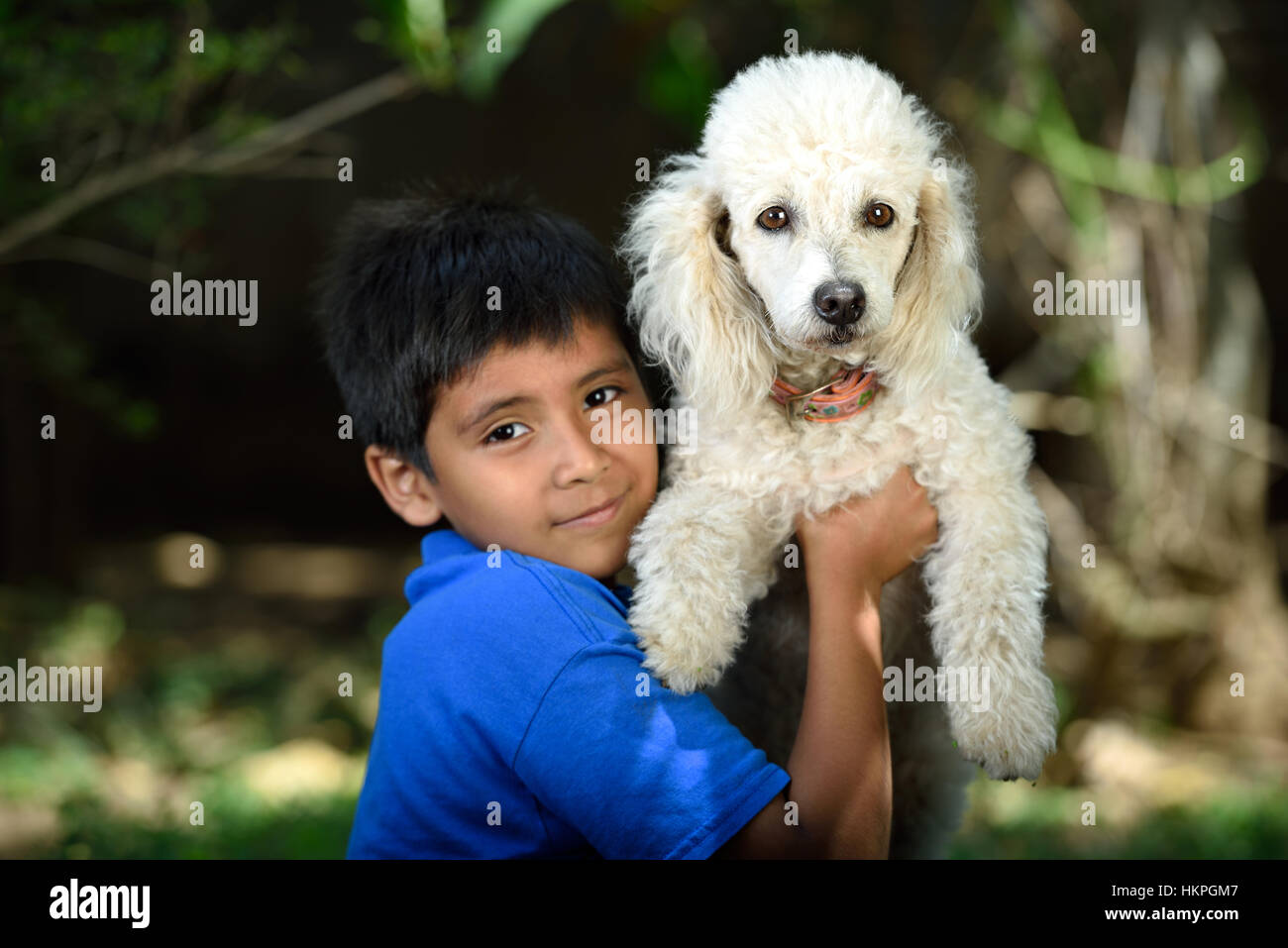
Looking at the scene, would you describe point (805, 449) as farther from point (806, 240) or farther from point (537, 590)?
point (537, 590)

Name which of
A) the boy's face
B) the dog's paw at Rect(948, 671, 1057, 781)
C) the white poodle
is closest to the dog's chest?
the white poodle

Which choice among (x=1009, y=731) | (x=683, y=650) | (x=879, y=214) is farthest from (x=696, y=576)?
(x=879, y=214)

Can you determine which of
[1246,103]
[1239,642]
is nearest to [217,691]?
[1239,642]

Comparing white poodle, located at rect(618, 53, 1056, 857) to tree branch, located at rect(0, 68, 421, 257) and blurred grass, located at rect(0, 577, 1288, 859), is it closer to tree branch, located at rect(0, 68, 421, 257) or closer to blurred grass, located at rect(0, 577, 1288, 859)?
tree branch, located at rect(0, 68, 421, 257)

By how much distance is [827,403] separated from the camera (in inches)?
62.9

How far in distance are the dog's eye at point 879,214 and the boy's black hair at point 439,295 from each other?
411 mm

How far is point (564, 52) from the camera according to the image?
5.17 metres

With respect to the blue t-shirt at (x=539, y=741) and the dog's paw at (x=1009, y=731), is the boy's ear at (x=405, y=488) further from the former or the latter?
the dog's paw at (x=1009, y=731)

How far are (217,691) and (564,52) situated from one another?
10.7 ft

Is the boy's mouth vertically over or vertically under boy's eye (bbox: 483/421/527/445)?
under

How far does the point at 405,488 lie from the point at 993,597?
0.88 meters

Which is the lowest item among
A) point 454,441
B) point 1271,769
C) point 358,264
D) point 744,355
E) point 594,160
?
point 1271,769

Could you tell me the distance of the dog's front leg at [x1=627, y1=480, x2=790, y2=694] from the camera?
1426 millimetres
